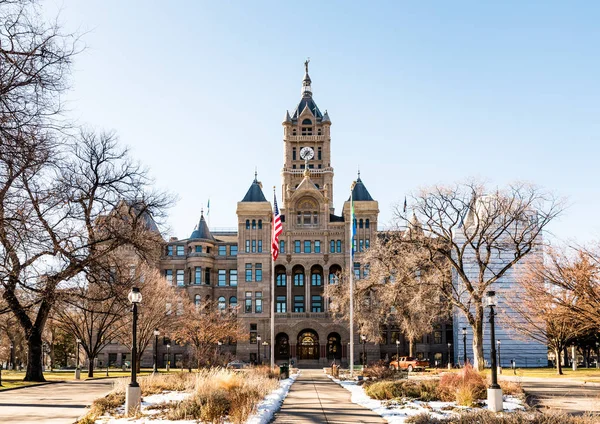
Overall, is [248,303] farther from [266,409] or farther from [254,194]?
[266,409]

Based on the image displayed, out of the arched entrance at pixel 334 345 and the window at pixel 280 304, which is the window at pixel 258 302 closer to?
the window at pixel 280 304

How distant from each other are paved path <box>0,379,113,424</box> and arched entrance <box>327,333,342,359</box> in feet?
192

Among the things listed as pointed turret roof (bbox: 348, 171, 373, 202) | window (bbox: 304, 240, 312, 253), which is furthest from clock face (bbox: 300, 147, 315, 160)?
window (bbox: 304, 240, 312, 253)

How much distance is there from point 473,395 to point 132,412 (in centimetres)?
1193

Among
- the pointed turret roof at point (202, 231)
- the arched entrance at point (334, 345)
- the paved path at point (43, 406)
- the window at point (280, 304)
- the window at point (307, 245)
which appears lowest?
the arched entrance at point (334, 345)

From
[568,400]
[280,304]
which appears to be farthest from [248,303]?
[568,400]

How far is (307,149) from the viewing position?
101938mm

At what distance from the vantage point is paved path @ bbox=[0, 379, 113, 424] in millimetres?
19358

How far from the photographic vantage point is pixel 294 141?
4033 inches

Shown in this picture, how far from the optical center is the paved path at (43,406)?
19.4 m

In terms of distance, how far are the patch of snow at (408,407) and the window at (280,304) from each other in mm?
62943

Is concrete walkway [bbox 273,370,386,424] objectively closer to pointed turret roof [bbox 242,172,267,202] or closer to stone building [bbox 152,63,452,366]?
stone building [bbox 152,63,452,366]

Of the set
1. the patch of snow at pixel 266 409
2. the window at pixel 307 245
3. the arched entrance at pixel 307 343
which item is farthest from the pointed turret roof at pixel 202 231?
the patch of snow at pixel 266 409

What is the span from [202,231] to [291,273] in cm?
1429
